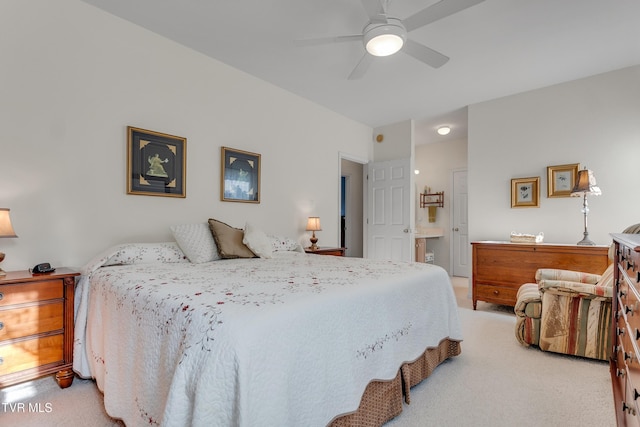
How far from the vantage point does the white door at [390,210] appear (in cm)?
498

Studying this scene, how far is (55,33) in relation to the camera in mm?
2316

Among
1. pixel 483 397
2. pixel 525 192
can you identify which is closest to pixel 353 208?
pixel 525 192

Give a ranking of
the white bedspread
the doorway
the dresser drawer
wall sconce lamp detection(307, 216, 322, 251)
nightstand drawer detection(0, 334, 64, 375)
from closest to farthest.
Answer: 1. the white bedspread
2. nightstand drawer detection(0, 334, 64, 375)
3. the dresser drawer
4. wall sconce lamp detection(307, 216, 322, 251)
5. the doorway

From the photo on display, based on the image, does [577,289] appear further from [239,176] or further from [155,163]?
[155,163]

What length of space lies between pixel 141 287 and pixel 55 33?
2137mm

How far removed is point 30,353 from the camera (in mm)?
1858

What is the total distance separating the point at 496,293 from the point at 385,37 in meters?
3.12

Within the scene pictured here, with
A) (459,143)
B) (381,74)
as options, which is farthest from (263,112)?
(459,143)

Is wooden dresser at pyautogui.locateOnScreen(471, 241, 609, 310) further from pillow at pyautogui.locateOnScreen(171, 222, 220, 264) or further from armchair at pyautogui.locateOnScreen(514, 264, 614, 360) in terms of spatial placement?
pillow at pyautogui.locateOnScreen(171, 222, 220, 264)

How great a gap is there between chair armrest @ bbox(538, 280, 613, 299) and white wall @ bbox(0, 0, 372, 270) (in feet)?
9.29

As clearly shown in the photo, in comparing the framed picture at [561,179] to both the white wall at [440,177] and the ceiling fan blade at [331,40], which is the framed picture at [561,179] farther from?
the ceiling fan blade at [331,40]

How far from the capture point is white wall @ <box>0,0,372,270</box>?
2166 mm

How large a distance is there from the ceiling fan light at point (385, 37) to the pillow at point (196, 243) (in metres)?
2.00

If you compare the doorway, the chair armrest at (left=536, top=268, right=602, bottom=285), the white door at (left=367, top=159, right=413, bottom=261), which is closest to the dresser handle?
the chair armrest at (left=536, top=268, right=602, bottom=285)
